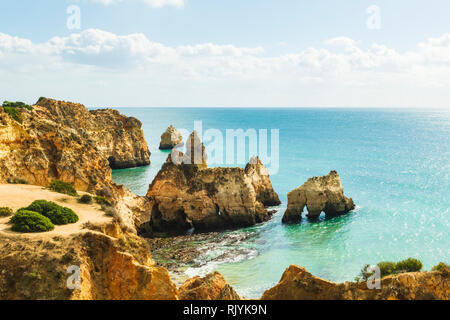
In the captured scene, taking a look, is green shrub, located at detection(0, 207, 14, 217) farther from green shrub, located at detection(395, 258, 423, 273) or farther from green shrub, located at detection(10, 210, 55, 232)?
green shrub, located at detection(395, 258, 423, 273)

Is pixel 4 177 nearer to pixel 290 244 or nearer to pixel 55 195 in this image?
pixel 55 195

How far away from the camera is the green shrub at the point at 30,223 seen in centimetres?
1919

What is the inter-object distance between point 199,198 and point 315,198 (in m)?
15.5

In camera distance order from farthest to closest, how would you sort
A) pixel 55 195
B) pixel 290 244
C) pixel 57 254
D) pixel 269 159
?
pixel 269 159, pixel 290 244, pixel 55 195, pixel 57 254

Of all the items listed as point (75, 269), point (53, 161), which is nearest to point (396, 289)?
point (75, 269)

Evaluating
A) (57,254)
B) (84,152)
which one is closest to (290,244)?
(84,152)

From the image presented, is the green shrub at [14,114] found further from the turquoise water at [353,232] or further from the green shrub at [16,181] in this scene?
the turquoise water at [353,232]

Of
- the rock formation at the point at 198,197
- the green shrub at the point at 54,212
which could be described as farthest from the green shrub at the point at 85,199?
the rock formation at the point at 198,197

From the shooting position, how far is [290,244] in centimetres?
4259

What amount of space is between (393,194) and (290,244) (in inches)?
1122

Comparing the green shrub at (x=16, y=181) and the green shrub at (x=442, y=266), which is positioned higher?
the green shrub at (x=16, y=181)

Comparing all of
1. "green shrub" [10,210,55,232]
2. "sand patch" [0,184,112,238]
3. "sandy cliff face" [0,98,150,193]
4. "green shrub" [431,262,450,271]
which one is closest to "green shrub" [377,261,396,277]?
"green shrub" [431,262,450,271]

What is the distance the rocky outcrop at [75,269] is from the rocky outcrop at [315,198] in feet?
112
